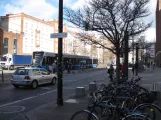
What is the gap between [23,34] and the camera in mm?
87188

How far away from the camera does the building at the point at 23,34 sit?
8448 centimetres

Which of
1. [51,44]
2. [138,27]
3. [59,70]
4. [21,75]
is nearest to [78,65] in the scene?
[21,75]

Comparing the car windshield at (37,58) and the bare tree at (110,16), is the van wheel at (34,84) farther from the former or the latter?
the car windshield at (37,58)

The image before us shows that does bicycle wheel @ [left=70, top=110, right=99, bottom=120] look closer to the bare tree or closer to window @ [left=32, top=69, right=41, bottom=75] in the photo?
the bare tree

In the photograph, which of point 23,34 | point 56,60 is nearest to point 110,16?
point 56,60

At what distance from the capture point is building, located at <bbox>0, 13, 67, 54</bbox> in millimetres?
84481

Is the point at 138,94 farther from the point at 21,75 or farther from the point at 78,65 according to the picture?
the point at 78,65

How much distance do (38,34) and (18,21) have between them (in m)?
Answer: 8.58

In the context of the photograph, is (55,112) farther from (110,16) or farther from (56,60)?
(56,60)

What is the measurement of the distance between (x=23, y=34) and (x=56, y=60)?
51.5m

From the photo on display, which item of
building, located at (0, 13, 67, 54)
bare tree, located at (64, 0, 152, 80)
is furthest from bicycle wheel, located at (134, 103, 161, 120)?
building, located at (0, 13, 67, 54)

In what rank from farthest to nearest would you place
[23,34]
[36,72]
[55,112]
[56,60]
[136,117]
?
[23,34] → [56,60] → [36,72] → [55,112] → [136,117]

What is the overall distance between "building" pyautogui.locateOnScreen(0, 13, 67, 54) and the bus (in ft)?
90.3

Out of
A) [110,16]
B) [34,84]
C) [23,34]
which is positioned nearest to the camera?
[110,16]
